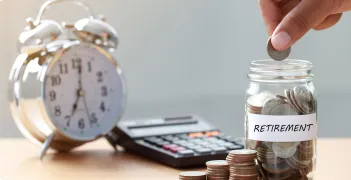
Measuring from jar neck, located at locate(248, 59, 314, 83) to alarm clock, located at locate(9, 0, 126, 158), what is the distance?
512mm

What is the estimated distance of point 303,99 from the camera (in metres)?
1.15

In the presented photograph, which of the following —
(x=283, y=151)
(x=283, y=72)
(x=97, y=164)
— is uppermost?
(x=283, y=72)

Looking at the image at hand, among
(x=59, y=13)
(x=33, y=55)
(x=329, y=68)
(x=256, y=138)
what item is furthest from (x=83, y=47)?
(x=329, y=68)

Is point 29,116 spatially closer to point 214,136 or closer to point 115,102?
point 115,102

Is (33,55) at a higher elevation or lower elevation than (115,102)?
higher

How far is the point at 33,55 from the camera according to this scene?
62.2 inches

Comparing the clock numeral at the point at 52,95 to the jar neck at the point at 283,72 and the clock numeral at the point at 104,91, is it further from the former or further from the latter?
the jar neck at the point at 283,72

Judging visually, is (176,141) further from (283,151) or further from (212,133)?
(283,151)

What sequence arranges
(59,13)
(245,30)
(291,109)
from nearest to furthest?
(291,109), (59,13), (245,30)

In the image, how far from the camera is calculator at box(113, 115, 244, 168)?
1438 mm

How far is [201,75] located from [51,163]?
124 centimetres

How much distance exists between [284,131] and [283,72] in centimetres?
11

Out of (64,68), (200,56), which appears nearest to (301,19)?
(64,68)

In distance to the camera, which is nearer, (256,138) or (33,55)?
(256,138)
